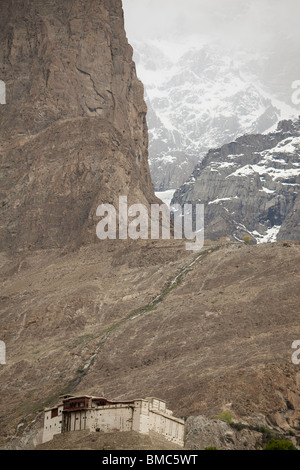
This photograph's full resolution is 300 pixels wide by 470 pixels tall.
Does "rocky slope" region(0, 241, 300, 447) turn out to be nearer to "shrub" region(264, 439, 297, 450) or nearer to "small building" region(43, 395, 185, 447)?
"shrub" region(264, 439, 297, 450)

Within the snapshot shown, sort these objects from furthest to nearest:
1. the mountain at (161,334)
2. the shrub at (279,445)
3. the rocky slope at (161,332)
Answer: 1. the rocky slope at (161,332)
2. the mountain at (161,334)
3. the shrub at (279,445)

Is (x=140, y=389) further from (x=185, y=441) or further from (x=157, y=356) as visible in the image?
(x=185, y=441)

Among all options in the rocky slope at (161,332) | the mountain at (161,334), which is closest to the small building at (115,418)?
the mountain at (161,334)

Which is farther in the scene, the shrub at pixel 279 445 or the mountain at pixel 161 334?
the mountain at pixel 161 334

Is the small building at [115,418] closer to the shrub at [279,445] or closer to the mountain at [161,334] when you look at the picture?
the mountain at [161,334]

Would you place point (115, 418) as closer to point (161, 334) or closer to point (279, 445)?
point (279, 445)
